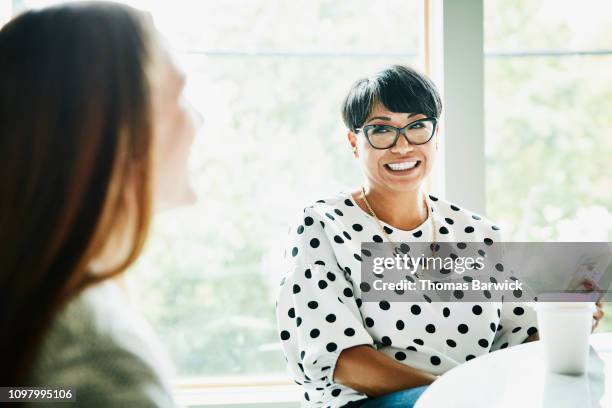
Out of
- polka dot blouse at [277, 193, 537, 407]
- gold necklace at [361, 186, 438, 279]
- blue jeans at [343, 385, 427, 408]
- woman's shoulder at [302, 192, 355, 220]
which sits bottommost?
blue jeans at [343, 385, 427, 408]

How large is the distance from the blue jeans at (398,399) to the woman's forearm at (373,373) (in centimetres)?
2

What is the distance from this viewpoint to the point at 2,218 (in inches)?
21.0

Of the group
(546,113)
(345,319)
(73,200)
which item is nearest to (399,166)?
(345,319)

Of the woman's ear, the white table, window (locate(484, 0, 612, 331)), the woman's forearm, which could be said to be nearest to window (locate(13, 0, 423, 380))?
window (locate(484, 0, 612, 331))

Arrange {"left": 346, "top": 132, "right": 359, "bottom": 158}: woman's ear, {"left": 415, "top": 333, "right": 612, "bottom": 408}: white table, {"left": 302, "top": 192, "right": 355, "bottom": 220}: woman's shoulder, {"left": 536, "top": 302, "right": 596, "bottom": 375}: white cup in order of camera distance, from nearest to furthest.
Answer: {"left": 415, "top": 333, "right": 612, "bottom": 408}: white table, {"left": 536, "top": 302, "right": 596, "bottom": 375}: white cup, {"left": 302, "top": 192, "right": 355, "bottom": 220}: woman's shoulder, {"left": 346, "top": 132, "right": 359, "bottom": 158}: woman's ear

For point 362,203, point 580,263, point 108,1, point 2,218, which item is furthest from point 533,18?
point 2,218

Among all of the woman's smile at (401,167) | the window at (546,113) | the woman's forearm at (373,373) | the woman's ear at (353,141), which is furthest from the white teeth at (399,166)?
the window at (546,113)

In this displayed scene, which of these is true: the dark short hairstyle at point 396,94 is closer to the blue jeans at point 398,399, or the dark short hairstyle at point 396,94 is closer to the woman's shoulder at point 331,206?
the woman's shoulder at point 331,206

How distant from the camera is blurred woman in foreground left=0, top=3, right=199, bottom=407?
0.51 m

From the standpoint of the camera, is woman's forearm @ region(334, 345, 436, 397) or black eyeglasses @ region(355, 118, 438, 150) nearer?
woman's forearm @ region(334, 345, 436, 397)

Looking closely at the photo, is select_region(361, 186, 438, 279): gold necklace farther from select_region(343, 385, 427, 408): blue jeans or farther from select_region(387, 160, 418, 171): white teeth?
select_region(343, 385, 427, 408): blue jeans

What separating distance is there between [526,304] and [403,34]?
1132mm

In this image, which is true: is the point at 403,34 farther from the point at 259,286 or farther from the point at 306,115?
the point at 259,286

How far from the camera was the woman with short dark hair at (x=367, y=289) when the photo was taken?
4.29 ft
